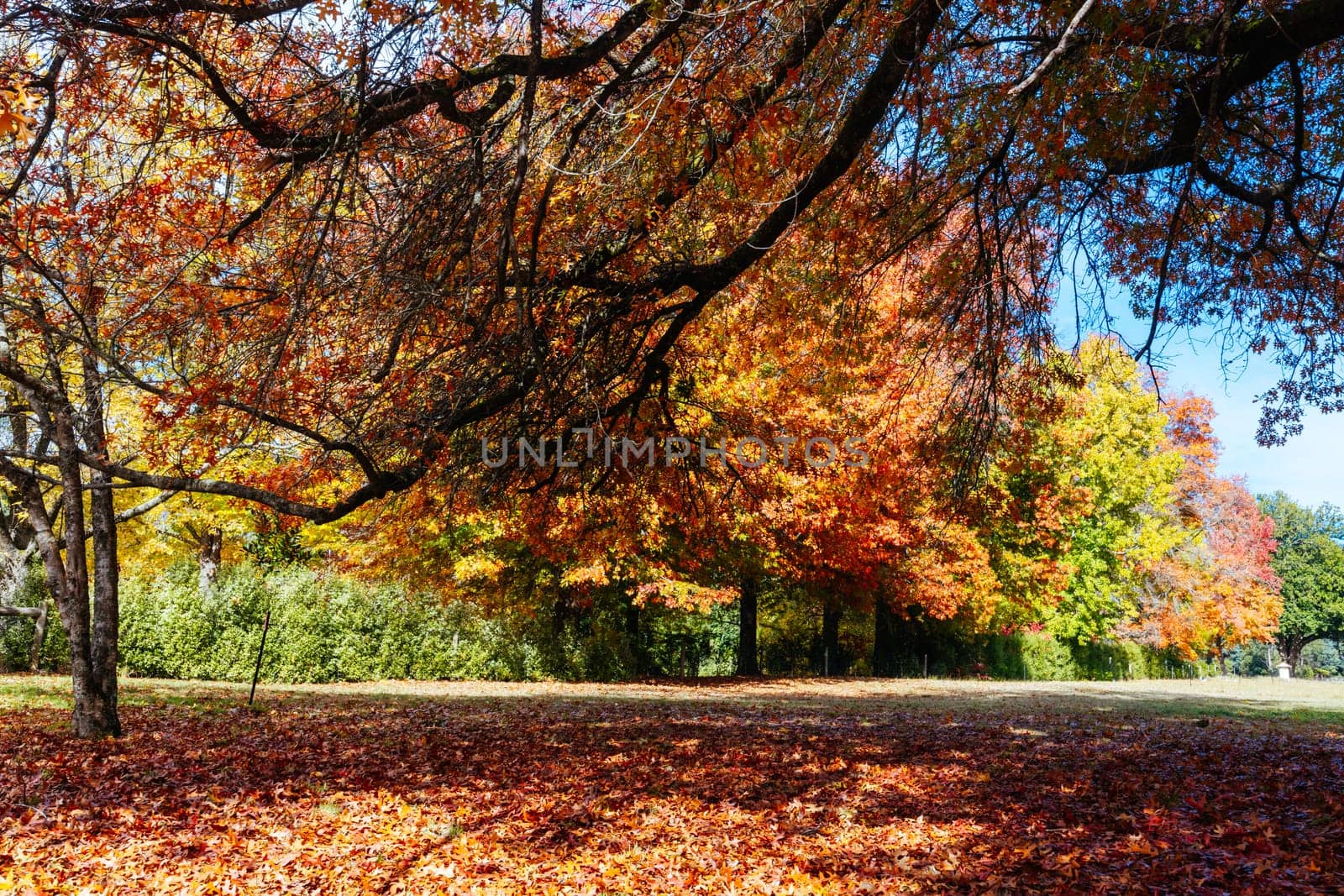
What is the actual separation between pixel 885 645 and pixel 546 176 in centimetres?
2192

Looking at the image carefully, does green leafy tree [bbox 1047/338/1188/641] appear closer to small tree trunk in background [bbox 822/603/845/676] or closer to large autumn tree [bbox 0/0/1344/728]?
small tree trunk in background [bbox 822/603/845/676]

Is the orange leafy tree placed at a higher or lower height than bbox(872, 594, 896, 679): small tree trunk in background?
higher

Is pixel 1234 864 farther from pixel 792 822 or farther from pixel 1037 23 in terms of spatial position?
pixel 1037 23

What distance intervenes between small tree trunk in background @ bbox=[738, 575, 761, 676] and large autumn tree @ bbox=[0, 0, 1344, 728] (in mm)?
14347

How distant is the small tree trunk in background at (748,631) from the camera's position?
22.1 metres

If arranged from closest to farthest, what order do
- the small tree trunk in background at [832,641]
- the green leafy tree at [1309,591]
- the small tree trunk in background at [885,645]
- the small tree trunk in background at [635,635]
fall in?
the small tree trunk in background at [635,635] → the small tree trunk in background at [832,641] → the small tree trunk in background at [885,645] → the green leafy tree at [1309,591]

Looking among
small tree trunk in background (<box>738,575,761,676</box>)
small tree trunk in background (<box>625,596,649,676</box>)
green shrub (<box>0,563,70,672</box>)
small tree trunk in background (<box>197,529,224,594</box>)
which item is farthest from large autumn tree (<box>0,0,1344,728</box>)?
small tree trunk in background (<box>738,575,761,676</box>)

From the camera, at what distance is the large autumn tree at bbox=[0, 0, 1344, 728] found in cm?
523

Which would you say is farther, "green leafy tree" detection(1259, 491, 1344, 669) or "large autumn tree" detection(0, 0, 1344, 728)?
"green leafy tree" detection(1259, 491, 1344, 669)

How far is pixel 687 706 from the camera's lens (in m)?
13.1

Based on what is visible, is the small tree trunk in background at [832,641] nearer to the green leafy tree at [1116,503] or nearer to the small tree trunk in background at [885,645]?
the small tree trunk in background at [885,645]

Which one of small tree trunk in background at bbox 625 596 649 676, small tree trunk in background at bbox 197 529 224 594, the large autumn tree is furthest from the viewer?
small tree trunk in background at bbox 625 596 649 676

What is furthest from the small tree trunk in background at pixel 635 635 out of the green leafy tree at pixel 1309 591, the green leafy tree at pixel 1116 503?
the green leafy tree at pixel 1309 591

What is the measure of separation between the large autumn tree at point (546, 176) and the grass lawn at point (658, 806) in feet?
7.64
